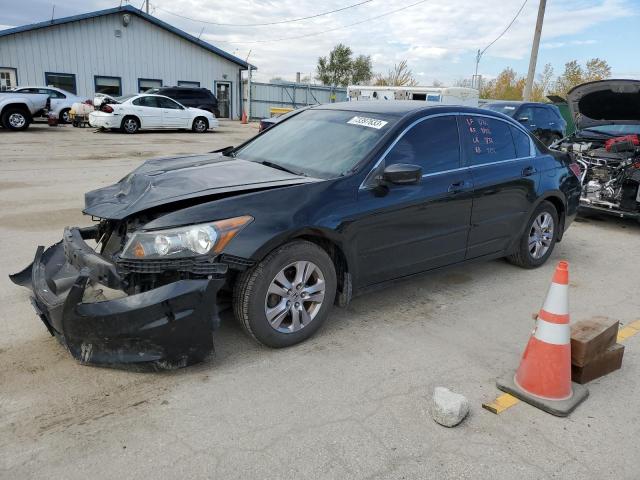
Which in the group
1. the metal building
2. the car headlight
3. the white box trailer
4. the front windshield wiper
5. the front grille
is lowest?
the front grille

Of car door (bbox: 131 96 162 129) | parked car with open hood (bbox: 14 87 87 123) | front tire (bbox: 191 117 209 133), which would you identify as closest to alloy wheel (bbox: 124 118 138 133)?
car door (bbox: 131 96 162 129)

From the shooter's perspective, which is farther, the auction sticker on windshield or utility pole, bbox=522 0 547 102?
utility pole, bbox=522 0 547 102

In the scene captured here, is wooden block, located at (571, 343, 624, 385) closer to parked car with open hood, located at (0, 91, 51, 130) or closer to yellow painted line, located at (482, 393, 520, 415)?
yellow painted line, located at (482, 393, 520, 415)

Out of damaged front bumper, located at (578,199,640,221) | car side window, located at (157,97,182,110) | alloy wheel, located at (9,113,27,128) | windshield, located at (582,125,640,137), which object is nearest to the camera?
damaged front bumper, located at (578,199,640,221)

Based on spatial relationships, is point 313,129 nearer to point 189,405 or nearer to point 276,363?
point 276,363

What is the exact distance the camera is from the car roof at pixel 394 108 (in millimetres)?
4301

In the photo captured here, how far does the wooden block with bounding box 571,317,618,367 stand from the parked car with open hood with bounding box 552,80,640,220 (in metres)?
4.25

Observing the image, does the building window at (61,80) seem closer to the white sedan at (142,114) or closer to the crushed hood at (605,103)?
the white sedan at (142,114)

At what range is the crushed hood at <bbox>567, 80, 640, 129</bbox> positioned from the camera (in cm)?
703

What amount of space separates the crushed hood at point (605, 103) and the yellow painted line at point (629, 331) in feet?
12.9

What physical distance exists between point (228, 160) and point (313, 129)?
0.77m

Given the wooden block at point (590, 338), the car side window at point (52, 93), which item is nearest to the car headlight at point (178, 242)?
the wooden block at point (590, 338)

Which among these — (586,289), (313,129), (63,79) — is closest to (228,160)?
(313,129)

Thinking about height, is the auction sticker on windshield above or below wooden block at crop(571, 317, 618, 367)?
above
